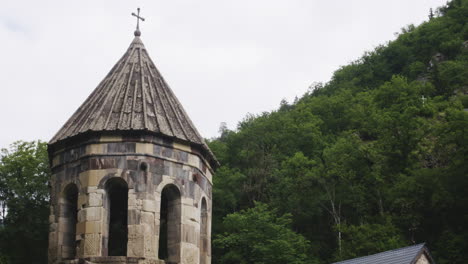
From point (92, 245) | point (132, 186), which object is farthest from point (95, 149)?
point (92, 245)

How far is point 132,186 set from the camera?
11.6 m

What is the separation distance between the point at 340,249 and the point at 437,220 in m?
5.01

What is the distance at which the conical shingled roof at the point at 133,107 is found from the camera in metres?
12.2

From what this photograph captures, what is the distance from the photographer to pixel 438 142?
34062 millimetres

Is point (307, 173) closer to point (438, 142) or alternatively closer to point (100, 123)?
point (438, 142)

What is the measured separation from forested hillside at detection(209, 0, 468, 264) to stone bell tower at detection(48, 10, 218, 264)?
59.7 feet

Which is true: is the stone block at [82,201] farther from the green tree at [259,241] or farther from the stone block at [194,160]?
the green tree at [259,241]

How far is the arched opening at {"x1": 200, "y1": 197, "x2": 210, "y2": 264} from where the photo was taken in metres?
12.4

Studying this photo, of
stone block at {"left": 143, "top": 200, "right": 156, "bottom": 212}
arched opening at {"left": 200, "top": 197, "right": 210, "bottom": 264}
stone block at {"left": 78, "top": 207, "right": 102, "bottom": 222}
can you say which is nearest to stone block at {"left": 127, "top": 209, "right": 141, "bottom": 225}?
stone block at {"left": 143, "top": 200, "right": 156, "bottom": 212}

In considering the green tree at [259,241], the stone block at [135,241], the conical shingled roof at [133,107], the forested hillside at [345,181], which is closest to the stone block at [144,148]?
the conical shingled roof at [133,107]

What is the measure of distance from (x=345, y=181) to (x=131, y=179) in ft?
80.5

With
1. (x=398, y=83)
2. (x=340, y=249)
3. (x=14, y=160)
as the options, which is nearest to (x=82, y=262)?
(x=340, y=249)

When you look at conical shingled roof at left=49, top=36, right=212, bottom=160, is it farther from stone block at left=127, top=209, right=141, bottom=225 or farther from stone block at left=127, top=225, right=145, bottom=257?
stone block at left=127, top=225, right=145, bottom=257

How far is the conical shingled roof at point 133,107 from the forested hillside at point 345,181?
18075mm
